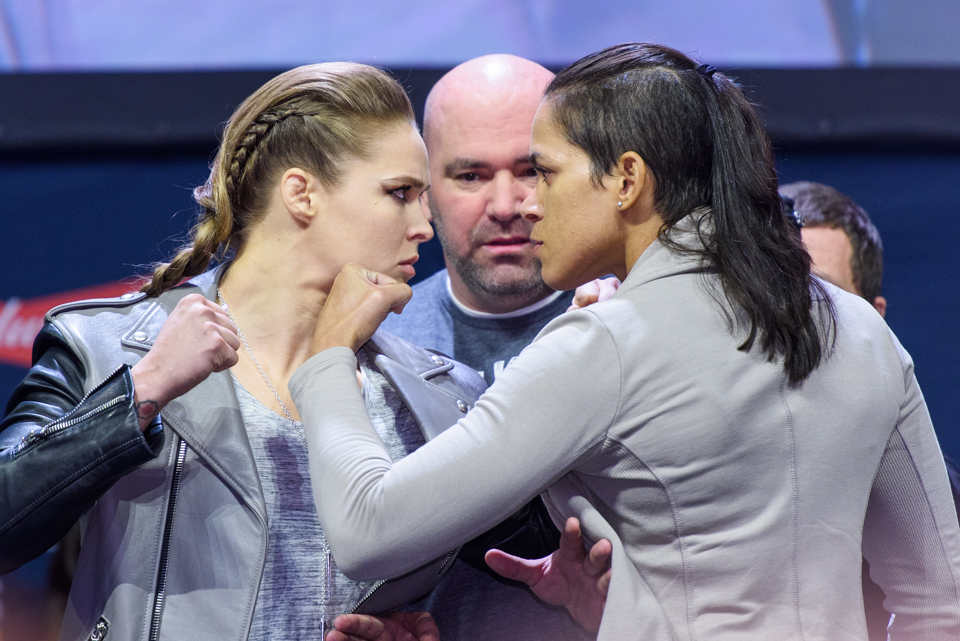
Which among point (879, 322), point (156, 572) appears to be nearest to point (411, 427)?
point (156, 572)

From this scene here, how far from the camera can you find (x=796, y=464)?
1.24 meters

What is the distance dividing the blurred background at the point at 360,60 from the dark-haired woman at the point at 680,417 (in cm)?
178

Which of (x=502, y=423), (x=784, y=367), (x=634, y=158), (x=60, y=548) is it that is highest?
(x=634, y=158)

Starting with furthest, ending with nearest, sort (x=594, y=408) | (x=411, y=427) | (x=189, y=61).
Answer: (x=189, y=61)
(x=411, y=427)
(x=594, y=408)

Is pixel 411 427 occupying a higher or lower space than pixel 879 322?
higher

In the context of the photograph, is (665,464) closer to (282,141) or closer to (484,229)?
(282,141)

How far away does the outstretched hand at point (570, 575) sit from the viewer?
1.36m

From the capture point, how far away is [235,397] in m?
1.53

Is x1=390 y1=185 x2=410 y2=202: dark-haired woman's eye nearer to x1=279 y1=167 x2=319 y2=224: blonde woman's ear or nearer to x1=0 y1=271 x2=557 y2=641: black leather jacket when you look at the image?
x1=279 y1=167 x2=319 y2=224: blonde woman's ear

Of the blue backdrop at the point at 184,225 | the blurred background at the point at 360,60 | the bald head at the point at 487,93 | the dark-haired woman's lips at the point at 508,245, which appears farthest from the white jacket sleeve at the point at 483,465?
the blue backdrop at the point at 184,225

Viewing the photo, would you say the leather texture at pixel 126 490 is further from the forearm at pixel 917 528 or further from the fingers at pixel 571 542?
the forearm at pixel 917 528

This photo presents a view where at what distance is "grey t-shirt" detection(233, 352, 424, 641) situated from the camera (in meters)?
1.47

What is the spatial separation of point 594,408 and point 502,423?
12 cm

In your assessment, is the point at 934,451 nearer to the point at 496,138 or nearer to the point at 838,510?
the point at 838,510
